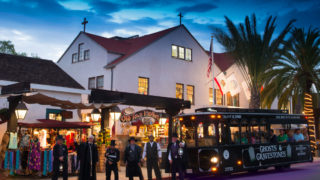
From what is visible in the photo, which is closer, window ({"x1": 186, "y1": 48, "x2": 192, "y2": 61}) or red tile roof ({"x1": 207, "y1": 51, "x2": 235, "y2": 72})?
window ({"x1": 186, "y1": 48, "x2": 192, "y2": 61})

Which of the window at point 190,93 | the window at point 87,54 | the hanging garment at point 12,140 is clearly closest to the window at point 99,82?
the window at point 87,54

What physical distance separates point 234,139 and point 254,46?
11.7m

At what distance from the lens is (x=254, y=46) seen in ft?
81.9

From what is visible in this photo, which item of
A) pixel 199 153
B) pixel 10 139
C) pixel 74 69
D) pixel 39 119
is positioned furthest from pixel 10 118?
pixel 74 69

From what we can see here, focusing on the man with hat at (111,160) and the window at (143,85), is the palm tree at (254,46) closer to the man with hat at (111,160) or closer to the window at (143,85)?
the window at (143,85)

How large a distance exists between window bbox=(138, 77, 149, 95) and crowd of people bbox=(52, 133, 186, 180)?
14146 millimetres

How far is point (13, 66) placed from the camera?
2531 centimetres

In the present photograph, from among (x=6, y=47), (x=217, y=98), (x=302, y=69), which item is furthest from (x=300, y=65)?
(x=6, y=47)

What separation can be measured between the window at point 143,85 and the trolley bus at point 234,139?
479 inches

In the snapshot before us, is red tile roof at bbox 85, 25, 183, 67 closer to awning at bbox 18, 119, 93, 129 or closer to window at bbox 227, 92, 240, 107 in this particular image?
awning at bbox 18, 119, 93, 129

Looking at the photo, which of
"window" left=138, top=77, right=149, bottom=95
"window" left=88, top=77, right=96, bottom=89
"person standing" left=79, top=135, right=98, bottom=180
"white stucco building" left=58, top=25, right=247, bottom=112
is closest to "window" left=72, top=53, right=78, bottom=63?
"white stucco building" left=58, top=25, right=247, bottom=112

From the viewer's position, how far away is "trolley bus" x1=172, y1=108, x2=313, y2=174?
14.4m

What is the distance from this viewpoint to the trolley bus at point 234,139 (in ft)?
47.2

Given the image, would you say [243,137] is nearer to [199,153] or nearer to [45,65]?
[199,153]
